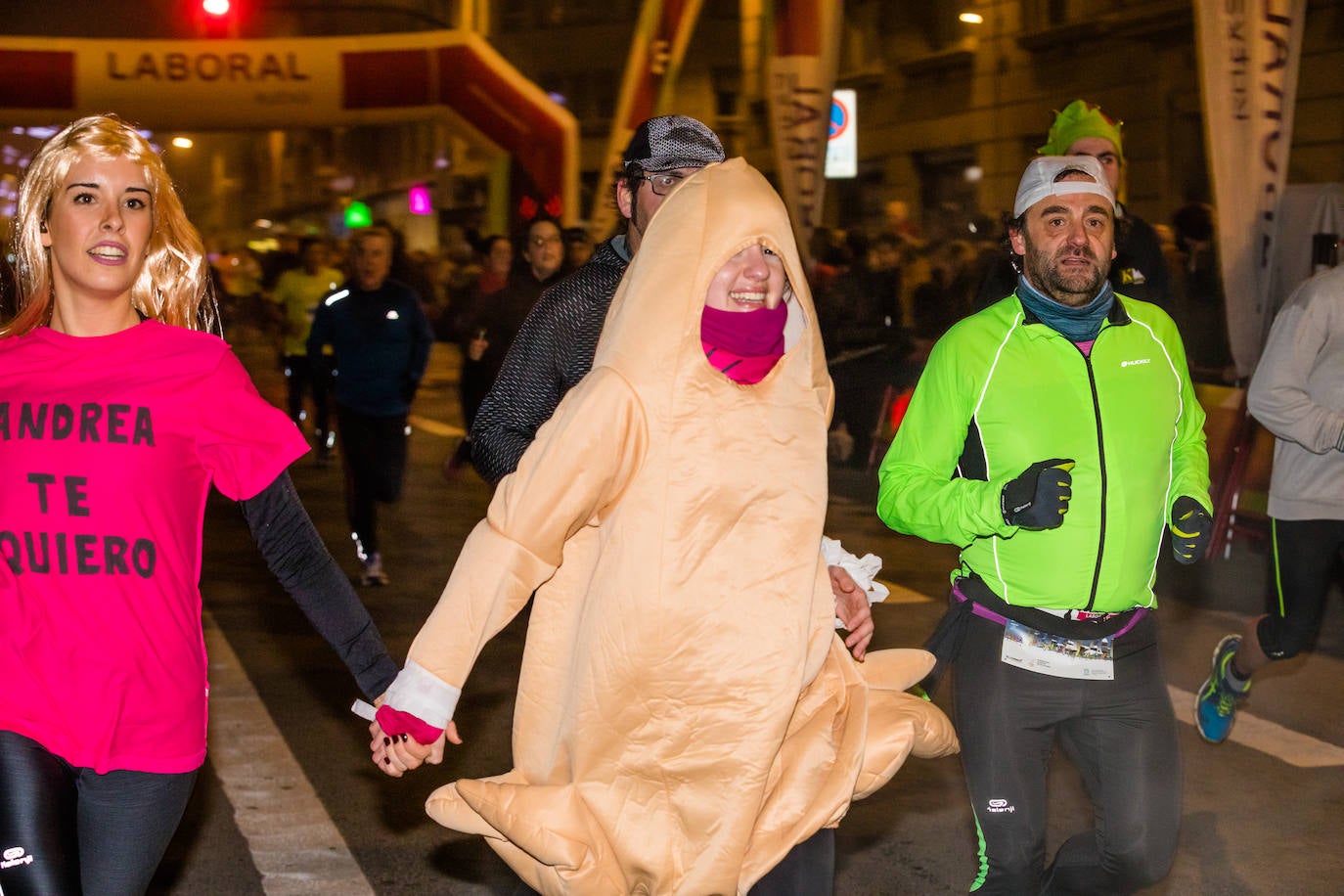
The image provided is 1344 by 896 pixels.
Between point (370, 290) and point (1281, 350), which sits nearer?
point (1281, 350)

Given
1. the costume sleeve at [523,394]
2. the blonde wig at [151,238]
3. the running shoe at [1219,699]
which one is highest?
the blonde wig at [151,238]

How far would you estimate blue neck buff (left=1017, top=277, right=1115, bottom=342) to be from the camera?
152 inches

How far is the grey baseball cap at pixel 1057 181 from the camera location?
3982 millimetres

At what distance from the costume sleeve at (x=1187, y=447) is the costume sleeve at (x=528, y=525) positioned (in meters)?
1.43

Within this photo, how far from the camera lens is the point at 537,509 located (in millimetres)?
3088

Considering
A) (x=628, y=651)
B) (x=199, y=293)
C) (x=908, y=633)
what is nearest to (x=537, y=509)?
(x=628, y=651)

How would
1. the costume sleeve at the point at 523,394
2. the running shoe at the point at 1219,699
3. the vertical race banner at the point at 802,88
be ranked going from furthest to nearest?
the vertical race banner at the point at 802,88 → the running shoe at the point at 1219,699 → the costume sleeve at the point at 523,394

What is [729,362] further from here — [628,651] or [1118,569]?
[1118,569]

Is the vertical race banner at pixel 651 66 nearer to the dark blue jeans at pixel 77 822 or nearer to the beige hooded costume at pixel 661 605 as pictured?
the beige hooded costume at pixel 661 605

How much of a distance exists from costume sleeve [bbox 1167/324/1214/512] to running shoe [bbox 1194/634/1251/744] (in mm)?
2334

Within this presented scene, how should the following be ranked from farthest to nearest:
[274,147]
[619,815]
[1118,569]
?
1. [274,147]
2. [1118,569]
3. [619,815]

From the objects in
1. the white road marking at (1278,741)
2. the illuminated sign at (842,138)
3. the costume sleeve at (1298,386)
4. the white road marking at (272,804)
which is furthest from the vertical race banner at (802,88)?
the illuminated sign at (842,138)

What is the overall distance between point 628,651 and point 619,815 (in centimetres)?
32

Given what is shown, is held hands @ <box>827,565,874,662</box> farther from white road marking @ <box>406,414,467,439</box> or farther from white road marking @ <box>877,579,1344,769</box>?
white road marking @ <box>406,414,467,439</box>
